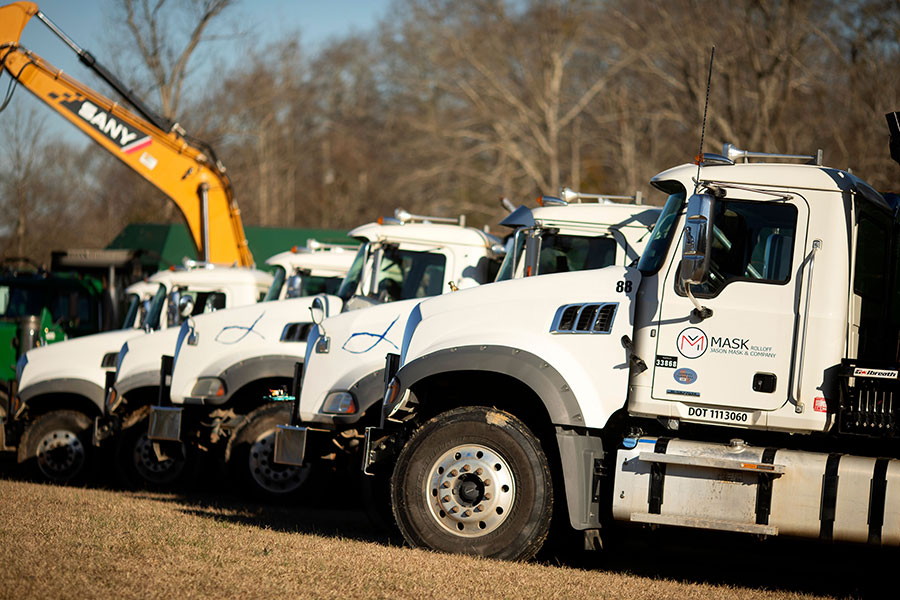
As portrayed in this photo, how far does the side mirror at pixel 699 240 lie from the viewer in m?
7.38

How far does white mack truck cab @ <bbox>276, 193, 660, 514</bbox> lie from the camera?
10109mm

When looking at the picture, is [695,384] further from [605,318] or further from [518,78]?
[518,78]

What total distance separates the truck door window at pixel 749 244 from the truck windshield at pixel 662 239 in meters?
0.27

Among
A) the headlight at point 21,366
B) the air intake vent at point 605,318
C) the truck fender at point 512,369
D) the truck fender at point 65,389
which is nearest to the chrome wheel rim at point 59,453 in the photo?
the truck fender at point 65,389

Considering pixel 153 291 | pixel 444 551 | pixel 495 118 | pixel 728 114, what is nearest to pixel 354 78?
pixel 495 118

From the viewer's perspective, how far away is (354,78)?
49.9m

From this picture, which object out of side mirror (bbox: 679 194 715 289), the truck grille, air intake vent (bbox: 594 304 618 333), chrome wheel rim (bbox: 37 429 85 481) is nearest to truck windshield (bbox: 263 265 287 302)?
chrome wheel rim (bbox: 37 429 85 481)

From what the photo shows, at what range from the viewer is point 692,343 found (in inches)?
306

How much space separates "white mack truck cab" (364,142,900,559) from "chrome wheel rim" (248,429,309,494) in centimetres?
445

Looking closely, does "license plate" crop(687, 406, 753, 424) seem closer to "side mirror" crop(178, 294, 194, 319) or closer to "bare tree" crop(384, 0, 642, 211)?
"side mirror" crop(178, 294, 194, 319)

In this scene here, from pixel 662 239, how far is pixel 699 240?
67cm

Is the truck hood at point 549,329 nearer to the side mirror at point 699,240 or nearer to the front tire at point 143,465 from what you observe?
the side mirror at point 699,240

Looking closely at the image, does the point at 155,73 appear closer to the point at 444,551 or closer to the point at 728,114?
the point at 728,114

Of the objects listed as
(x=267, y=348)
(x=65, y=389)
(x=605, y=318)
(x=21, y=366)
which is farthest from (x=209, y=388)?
(x=605, y=318)
